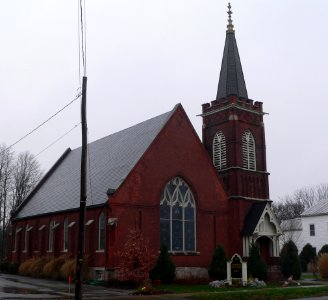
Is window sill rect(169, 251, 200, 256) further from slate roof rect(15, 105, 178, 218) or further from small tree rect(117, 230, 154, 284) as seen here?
slate roof rect(15, 105, 178, 218)

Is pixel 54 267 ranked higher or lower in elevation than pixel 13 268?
higher

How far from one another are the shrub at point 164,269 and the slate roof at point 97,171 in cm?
546

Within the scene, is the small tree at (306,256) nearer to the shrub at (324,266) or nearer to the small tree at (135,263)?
the shrub at (324,266)

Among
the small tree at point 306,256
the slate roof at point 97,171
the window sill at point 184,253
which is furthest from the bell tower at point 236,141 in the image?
the small tree at point 306,256

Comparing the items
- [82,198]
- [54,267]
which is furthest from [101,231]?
[82,198]

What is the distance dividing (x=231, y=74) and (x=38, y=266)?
2279cm

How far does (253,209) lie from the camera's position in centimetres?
3928

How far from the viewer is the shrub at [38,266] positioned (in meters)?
37.6

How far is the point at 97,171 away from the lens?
3941cm

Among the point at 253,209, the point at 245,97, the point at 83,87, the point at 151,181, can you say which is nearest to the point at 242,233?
the point at 253,209

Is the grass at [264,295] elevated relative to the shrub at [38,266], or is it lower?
lower

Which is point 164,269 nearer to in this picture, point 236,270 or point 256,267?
point 236,270

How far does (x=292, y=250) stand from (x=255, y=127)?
35.8ft

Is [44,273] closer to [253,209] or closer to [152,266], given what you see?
[152,266]
